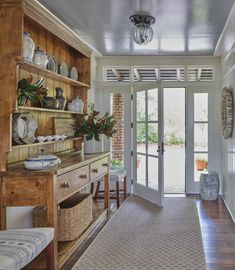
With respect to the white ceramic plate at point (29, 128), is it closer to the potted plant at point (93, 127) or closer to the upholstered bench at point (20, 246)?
the upholstered bench at point (20, 246)

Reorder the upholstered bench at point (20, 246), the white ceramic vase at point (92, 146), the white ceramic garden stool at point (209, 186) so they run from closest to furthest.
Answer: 1. the upholstered bench at point (20, 246)
2. the white ceramic garden stool at point (209, 186)
3. the white ceramic vase at point (92, 146)

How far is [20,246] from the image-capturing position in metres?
2.15

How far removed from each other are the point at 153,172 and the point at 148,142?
0.51 meters

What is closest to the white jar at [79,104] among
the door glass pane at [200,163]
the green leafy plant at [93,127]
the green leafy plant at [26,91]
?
the green leafy plant at [93,127]

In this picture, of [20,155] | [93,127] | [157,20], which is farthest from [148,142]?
[20,155]

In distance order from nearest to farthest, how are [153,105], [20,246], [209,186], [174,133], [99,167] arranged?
[20,246] < [99,167] < [153,105] < [209,186] < [174,133]

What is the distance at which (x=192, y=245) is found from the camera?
11.6ft

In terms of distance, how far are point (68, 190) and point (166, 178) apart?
562cm

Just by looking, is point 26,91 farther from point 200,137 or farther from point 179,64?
point 200,137

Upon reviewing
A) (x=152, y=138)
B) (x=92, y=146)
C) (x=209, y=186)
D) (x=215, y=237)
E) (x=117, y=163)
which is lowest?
(x=215, y=237)

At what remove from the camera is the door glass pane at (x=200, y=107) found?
6188mm

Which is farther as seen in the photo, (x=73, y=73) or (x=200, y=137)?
(x=200, y=137)

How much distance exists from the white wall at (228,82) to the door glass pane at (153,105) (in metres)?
1.14

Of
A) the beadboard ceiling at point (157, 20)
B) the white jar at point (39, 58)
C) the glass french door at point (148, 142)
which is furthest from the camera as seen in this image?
the glass french door at point (148, 142)
